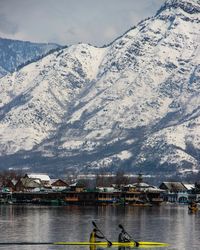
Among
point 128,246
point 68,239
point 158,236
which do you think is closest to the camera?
point 128,246

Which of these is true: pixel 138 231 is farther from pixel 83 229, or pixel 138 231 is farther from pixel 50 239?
pixel 50 239

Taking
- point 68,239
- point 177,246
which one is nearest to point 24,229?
point 68,239

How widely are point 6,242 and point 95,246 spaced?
21.6 meters

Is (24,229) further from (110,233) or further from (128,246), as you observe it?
(128,246)

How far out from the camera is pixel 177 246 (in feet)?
545

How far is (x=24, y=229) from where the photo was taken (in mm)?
197500

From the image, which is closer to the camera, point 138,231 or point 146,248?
point 146,248

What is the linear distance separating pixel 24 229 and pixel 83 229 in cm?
1233

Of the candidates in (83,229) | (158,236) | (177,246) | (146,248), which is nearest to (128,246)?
(146,248)

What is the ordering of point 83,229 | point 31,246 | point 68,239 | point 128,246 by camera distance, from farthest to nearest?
point 83,229 → point 68,239 → point 31,246 → point 128,246

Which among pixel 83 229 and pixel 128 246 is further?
pixel 83 229

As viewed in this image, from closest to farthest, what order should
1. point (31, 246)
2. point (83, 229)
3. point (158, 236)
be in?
point (31, 246), point (158, 236), point (83, 229)

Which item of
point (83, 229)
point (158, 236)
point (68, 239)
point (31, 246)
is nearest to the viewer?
point (31, 246)

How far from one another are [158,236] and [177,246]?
19995 mm
